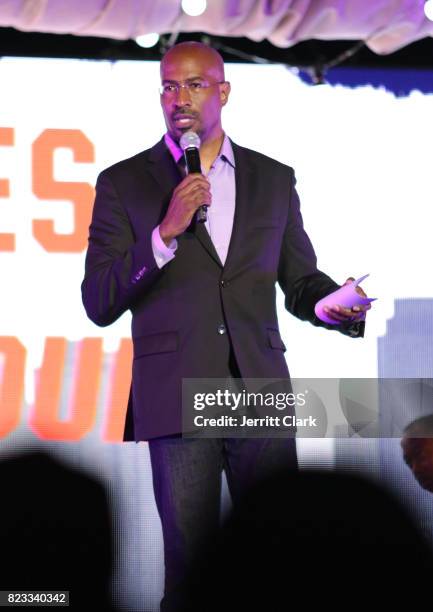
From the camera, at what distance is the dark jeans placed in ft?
7.87

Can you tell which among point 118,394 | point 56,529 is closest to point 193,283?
point 56,529

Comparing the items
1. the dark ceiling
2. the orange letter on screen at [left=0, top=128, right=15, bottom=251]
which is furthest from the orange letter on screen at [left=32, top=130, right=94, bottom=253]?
the dark ceiling

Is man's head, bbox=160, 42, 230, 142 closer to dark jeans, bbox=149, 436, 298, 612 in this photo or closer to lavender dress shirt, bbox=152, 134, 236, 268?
lavender dress shirt, bbox=152, 134, 236, 268

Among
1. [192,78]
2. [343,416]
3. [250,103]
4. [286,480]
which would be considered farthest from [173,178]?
[286,480]

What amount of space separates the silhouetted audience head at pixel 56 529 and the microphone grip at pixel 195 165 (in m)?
0.95

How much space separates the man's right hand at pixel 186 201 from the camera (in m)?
2.34

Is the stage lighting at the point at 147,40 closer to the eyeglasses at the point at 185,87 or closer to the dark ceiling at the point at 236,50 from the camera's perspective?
the dark ceiling at the point at 236,50

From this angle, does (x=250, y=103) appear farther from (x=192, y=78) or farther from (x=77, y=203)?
(x=192, y=78)

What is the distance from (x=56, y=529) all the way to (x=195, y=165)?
43.1 inches

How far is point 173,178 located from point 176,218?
325 mm

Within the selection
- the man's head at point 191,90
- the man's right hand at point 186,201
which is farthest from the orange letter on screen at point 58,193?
the man's right hand at point 186,201

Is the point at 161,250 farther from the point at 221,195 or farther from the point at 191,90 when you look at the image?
the point at 191,90

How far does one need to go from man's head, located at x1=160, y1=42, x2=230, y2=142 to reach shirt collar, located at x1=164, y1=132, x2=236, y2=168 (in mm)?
37

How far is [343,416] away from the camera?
3.37 metres
